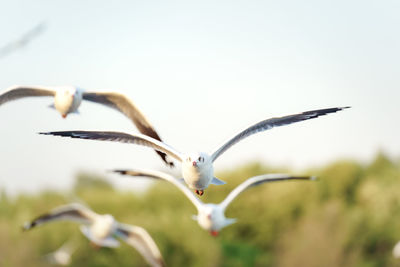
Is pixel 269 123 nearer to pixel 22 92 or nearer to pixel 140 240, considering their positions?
pixel 22 92

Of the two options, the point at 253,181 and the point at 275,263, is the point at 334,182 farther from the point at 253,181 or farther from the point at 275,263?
A: the point at 253,181

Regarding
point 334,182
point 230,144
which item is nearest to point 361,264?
point 334,182

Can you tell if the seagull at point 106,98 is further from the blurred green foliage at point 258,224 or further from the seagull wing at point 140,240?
the blurred green foliage at point 258,224

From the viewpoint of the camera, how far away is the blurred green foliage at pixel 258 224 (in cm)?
2533

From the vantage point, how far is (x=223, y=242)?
3056 cm

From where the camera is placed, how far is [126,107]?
6113 mm

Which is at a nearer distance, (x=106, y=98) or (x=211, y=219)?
(x=106, y=98)

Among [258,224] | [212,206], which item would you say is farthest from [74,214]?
[258,224]

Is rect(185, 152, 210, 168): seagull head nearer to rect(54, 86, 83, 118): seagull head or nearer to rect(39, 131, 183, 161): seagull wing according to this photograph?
rect(39, 131, 183, 161): seagull wing

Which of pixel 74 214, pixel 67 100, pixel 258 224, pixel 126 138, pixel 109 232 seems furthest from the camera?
pixel 258 224

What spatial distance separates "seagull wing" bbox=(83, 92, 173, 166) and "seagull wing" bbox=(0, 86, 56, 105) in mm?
388

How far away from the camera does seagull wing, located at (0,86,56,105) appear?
19.2 feet

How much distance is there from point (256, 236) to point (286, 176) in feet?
86.1

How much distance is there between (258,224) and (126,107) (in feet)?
89.3
